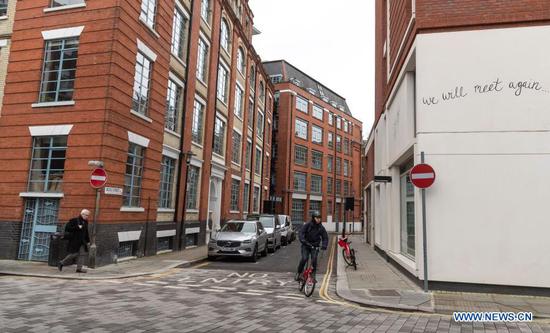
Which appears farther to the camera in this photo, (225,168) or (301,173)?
(301,173)

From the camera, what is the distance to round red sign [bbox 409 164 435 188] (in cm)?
914

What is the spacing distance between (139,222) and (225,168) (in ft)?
36.5

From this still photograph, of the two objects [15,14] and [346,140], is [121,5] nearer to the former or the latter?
[15,14]

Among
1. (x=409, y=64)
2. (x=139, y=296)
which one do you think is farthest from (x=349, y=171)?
(x=139, y=296)

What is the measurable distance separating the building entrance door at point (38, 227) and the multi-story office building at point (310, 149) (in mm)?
32955

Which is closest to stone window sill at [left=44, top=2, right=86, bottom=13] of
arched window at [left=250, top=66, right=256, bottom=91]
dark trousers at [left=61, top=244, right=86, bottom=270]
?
dark trousers at [left=61, top=244, right=86, bottom=270]

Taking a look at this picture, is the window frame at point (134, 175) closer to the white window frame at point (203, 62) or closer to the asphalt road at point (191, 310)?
the asphalt road at point (191, 310)

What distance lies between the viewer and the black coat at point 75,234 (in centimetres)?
1137

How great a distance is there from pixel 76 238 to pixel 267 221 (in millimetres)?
11305

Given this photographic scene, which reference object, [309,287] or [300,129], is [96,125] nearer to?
[309,287]

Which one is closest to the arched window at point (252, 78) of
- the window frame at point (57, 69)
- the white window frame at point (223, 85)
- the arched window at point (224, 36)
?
the arched window at point (224, 36)

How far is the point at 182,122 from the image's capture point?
753 inches

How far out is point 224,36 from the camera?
85.9 ft

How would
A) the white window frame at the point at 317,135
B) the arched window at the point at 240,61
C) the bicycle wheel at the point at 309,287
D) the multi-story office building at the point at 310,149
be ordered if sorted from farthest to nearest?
1. the white window frame at the point at 317,135
2. the multi-story office building at the point at 310,149
3. the arched window at the point at 240,61
4. the bicycle wheel at the point at 309,287
